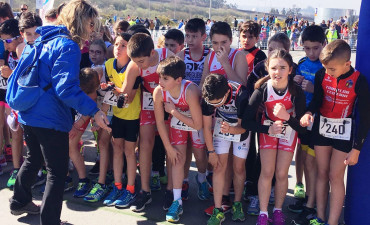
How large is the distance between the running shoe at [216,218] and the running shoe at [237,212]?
0.14m

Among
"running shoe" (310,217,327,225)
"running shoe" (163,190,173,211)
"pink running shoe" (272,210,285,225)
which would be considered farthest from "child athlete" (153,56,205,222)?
"running shoe" (310,217,327,225)

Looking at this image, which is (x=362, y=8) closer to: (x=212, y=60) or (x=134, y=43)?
(x=212, y=60)

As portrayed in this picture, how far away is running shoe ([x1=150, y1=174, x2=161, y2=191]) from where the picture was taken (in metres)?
4.58

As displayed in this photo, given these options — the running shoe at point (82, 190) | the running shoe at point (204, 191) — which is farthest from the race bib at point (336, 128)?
the running shoe at point (82, 190)

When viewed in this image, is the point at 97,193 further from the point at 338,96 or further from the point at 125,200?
the point at 338,96

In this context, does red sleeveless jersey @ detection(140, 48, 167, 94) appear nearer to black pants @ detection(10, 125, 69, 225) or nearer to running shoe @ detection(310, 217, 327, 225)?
black pants @ detection(10, 125, 69, 225)

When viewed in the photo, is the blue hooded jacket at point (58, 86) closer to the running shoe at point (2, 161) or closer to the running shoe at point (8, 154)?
the running shoe at point (2, 161)

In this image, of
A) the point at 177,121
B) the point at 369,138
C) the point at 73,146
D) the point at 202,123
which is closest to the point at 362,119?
the point at 369,138

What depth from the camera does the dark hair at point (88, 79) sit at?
403 centimetres

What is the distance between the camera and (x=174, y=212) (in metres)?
3.83

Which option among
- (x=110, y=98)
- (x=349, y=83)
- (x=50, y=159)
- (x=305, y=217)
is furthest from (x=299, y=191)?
(x=50, y=159)

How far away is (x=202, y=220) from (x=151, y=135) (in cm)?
101

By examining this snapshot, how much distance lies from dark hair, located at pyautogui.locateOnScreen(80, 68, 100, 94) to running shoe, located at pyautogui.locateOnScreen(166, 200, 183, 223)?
144cm

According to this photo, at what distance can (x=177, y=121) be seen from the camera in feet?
12.7
